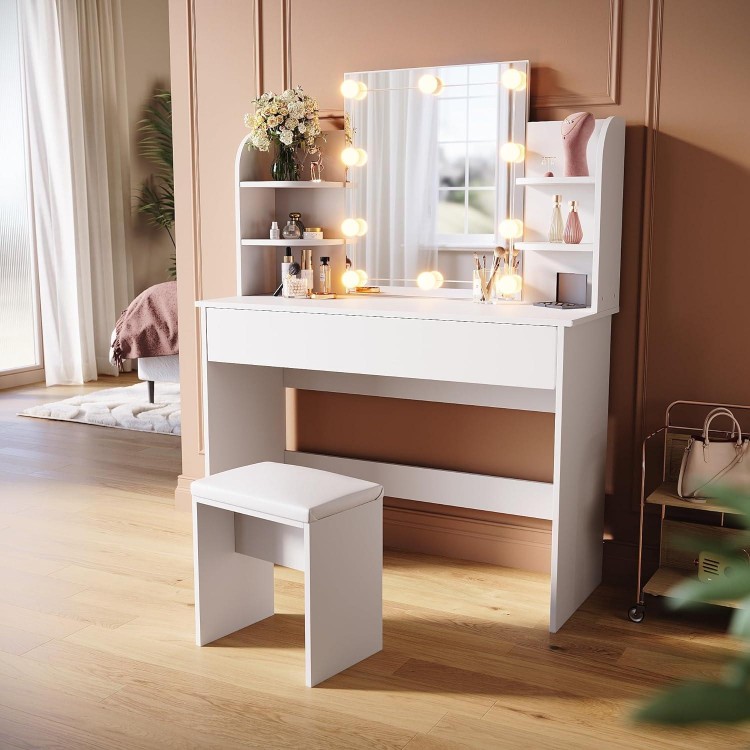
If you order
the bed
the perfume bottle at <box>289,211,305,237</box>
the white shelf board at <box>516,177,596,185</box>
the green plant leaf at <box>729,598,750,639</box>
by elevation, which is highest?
the white shelf board at <box>516,177,596,185</box>

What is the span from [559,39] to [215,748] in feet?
7.35

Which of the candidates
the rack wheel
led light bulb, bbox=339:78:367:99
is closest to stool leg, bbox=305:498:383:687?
the rack wheel

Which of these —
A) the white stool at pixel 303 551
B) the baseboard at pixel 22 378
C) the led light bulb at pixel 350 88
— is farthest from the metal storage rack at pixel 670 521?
the baseboard at pixel 22 378

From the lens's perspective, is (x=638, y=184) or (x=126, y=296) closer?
(x=638, y=184)

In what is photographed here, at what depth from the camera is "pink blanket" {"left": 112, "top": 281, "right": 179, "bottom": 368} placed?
17.9 ft

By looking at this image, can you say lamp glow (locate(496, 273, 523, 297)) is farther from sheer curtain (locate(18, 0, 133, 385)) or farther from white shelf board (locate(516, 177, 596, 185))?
sheer curtain (locate(18, 0, 133, 385))

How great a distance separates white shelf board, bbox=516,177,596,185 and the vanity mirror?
187mm

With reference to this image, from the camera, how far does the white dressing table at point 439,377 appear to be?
8.59 ft

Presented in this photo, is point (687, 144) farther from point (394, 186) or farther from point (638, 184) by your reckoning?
point (394, 186)

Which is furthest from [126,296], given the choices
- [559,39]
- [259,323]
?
[559,39]

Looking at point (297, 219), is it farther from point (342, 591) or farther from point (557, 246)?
point (342, 591)

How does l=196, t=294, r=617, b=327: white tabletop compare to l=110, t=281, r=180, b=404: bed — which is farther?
l=110, t=281, r=180, b=404: bed

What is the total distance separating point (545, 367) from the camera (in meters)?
2.57

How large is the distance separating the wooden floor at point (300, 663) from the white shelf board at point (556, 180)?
1266 millimetres
